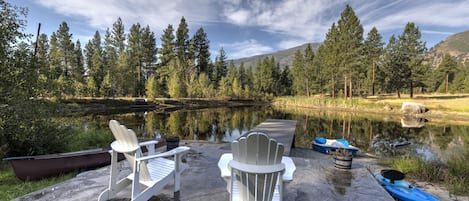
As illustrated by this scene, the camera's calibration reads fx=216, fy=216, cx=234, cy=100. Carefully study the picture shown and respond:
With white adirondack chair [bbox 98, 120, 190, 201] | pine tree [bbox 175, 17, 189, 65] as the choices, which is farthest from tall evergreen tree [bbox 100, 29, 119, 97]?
white adirondack chair [bbox 98, 120, 190, 201]

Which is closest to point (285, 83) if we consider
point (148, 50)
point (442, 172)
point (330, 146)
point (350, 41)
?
point (350, 41)

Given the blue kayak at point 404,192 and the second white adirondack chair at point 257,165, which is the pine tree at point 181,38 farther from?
the second white adirondack chair at point 257,165

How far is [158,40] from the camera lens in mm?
37031

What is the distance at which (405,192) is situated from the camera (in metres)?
3.60

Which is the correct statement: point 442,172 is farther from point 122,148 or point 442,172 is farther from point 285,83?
point 285,83

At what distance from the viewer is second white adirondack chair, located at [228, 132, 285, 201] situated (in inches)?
71.9

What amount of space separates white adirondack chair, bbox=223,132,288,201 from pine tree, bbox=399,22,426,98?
32353 millimetres

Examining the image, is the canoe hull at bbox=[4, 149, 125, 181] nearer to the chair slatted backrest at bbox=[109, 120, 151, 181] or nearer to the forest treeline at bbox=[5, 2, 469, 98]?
the chair slatted backrest at bbox=[109, 120, 151, 181]

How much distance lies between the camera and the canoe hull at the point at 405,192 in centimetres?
343

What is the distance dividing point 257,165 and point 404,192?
3.30m

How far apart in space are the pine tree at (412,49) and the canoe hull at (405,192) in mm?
29653

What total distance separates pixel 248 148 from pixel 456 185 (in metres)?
4.80

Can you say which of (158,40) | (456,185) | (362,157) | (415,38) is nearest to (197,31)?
(158,40)

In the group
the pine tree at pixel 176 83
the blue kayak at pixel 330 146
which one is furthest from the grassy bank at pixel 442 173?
the pine tree at pixel 176 83
